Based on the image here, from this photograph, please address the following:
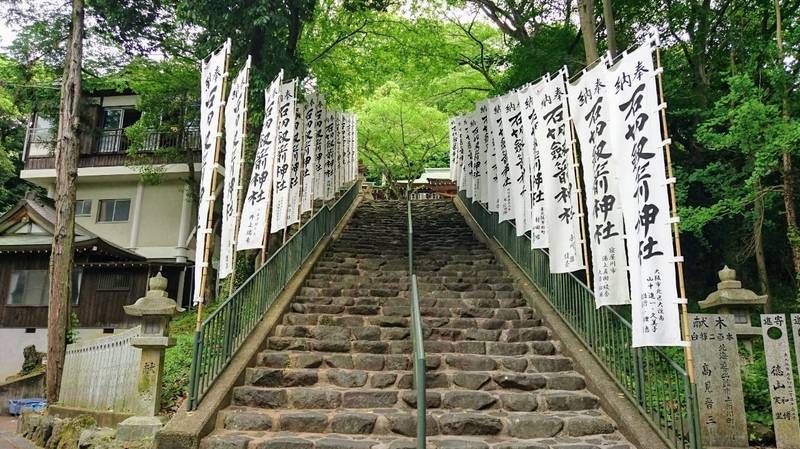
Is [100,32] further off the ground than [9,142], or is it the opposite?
[9,142]

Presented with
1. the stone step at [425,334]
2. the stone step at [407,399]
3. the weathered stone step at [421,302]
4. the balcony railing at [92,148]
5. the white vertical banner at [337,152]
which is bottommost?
the stone step at [407,399]

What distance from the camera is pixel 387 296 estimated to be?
984 centimetres

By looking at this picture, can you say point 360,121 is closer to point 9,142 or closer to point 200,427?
point 9,142

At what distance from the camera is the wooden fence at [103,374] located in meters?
7.30

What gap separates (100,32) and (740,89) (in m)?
13.9

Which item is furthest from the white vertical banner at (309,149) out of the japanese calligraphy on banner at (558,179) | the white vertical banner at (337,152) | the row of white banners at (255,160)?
the japanese calligraphy on banner at (558,179)

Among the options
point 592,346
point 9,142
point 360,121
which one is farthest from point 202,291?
point 9,142

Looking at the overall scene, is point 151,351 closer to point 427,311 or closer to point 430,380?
point 430,380

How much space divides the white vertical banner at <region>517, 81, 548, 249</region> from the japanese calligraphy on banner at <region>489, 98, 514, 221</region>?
4.18 ft

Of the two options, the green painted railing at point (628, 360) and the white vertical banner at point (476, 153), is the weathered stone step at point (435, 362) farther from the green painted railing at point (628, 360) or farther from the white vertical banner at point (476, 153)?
the white vertical banner at point (476, 153)

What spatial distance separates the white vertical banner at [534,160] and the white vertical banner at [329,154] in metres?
6.69

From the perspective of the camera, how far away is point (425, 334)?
25.8 feet

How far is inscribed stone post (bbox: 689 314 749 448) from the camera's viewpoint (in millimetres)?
5914

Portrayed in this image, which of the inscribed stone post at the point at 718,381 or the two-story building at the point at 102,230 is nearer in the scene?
the inscribed stone post at the point at 718,381
